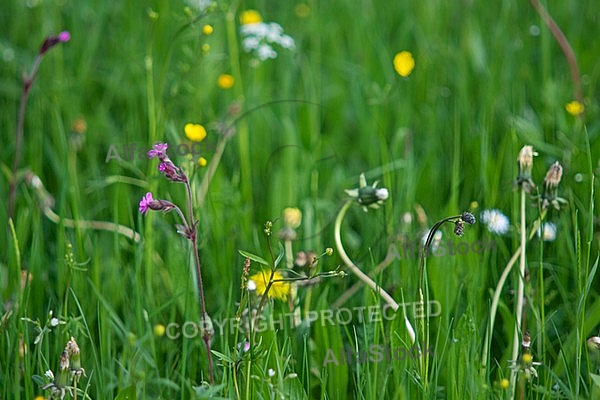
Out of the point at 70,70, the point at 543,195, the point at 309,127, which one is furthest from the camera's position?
the point at 70,70

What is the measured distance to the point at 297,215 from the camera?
1.85 meters

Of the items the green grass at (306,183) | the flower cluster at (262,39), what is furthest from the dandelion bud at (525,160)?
the flower cluster at (262,39)

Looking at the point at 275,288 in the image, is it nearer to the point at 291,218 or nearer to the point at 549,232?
the point at 291,218

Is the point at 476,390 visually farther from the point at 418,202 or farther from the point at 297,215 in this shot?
the point at 418,202

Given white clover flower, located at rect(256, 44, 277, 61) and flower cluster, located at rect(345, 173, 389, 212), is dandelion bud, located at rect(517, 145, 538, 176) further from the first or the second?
white clover flower, located at rect(256, 44, 277, 61)

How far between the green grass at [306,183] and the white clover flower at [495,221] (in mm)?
32

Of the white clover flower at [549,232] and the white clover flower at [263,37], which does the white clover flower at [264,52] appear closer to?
the white clover flower at [263,37]

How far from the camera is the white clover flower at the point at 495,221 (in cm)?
179

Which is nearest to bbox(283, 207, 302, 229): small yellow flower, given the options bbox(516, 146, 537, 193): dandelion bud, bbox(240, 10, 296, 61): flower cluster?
bbox(516, 146, 537, 193): dandelion bud

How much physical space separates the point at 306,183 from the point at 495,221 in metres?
0.54

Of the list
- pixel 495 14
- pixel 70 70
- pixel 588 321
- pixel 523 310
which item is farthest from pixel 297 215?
pixel 495 14

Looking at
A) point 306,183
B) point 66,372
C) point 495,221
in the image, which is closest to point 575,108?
point 495,221

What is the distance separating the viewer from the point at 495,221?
1814 millimetres

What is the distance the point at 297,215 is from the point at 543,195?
57 centimetres
